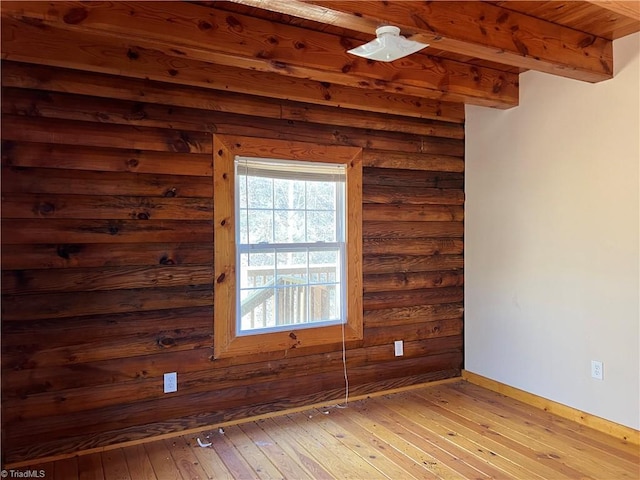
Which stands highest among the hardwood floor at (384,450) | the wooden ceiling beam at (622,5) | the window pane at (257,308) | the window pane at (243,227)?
the wooden ceiling beam at (622,5)

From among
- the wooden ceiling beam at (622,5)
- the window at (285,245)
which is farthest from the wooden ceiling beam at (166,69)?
the wooden ceiling beam at (622,5)

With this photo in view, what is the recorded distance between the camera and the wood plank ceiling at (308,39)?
2139mm

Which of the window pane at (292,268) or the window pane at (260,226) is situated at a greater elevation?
the window pane at (260,226)

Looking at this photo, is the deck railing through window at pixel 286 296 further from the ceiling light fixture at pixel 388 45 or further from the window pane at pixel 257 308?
the ceiling light fixture at pixel 388 45

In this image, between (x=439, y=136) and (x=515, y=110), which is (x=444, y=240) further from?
(x=515, y=110)

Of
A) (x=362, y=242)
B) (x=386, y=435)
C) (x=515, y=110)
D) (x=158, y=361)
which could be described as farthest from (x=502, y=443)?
(x=515, y=110)

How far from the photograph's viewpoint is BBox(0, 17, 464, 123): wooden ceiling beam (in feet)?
7.91

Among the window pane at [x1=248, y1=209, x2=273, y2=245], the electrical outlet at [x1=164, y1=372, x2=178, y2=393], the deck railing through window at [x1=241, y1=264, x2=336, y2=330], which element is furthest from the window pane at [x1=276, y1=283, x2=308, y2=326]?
the electrical outlet at [x1=164, y1=372, x2=178, y2=393]

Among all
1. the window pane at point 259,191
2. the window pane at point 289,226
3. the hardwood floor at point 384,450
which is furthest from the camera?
the window pane at point 289,226

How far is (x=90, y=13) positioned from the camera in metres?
2.10

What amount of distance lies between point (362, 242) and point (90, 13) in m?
2.38

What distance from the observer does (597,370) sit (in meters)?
3.08

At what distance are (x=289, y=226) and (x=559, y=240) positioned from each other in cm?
199
